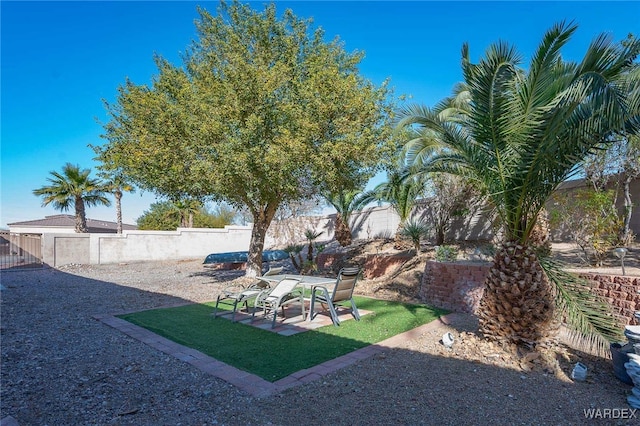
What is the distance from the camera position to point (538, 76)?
15.8 feet

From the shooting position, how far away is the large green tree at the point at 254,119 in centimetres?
960

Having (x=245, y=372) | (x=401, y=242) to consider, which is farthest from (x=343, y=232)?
(x=245, y=372)

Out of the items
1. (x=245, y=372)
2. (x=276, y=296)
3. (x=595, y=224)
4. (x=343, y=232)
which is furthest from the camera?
(x=343, y=232)

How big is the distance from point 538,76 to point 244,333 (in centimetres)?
601

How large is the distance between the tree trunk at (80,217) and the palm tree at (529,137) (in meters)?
26.7

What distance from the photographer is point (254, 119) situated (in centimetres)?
934

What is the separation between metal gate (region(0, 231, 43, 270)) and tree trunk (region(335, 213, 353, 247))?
1545cm

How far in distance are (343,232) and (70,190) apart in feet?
65.8

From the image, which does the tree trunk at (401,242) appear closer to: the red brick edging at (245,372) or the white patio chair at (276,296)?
the red brick edging at (245,372)

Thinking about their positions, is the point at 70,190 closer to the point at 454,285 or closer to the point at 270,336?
the point at 270,336

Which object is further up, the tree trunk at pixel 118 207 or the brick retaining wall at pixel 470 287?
the tree trunk at pixel 118 207

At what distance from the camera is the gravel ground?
12.0 feet

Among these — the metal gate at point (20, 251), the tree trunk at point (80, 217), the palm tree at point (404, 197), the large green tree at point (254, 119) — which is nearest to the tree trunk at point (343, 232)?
the palm tree at point (404, 197)

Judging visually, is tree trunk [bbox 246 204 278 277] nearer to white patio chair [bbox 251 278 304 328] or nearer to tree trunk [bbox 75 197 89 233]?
white patio chair [bbox 251 278 304 328]
